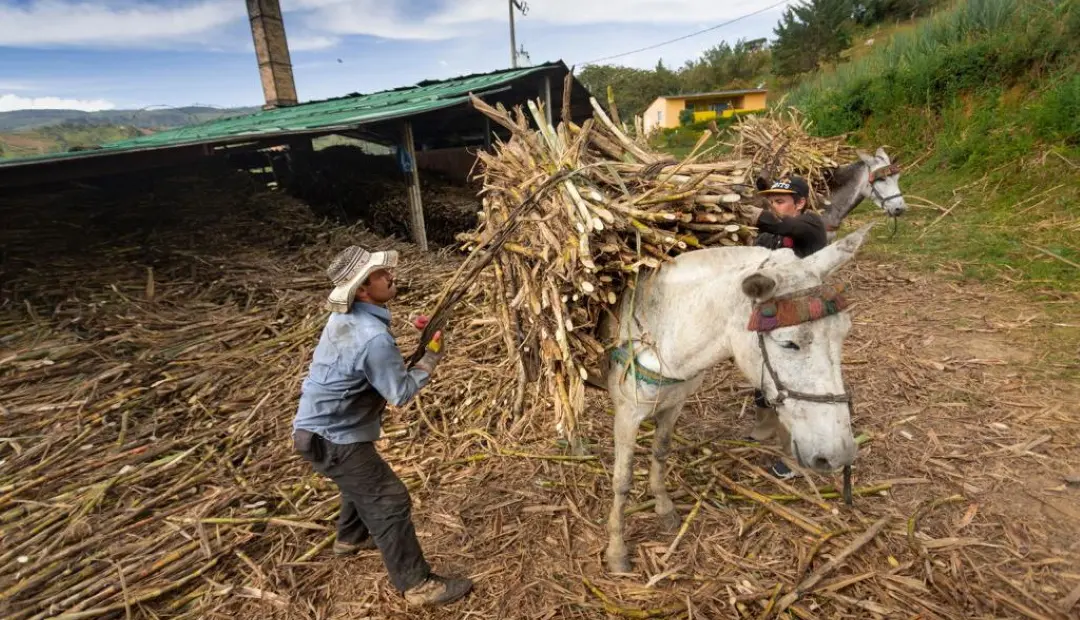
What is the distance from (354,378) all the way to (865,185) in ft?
25.6

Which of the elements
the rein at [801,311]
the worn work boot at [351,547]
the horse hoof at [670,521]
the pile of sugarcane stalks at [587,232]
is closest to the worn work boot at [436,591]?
the worn work boot at [351,547]

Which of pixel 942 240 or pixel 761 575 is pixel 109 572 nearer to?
pixel 761 575

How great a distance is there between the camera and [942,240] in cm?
843

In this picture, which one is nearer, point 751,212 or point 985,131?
point 751,212

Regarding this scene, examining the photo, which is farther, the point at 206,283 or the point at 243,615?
the point at 206,283

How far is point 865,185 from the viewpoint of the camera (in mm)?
7102

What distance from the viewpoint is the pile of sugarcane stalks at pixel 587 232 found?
103 inches

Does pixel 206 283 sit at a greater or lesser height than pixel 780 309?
lesser

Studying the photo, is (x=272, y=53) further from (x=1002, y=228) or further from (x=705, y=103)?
(x=705, y=103)

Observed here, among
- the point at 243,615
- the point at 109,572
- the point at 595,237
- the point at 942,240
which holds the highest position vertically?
the point at 595,237

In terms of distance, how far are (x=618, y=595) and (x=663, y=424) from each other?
1135 millimetres

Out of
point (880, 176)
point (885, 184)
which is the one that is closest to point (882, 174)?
point (880, 176)

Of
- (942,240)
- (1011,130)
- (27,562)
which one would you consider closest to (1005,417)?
(942,240)

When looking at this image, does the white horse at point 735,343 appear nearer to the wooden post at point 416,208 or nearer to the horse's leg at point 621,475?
the horse's leg at point 621,475
